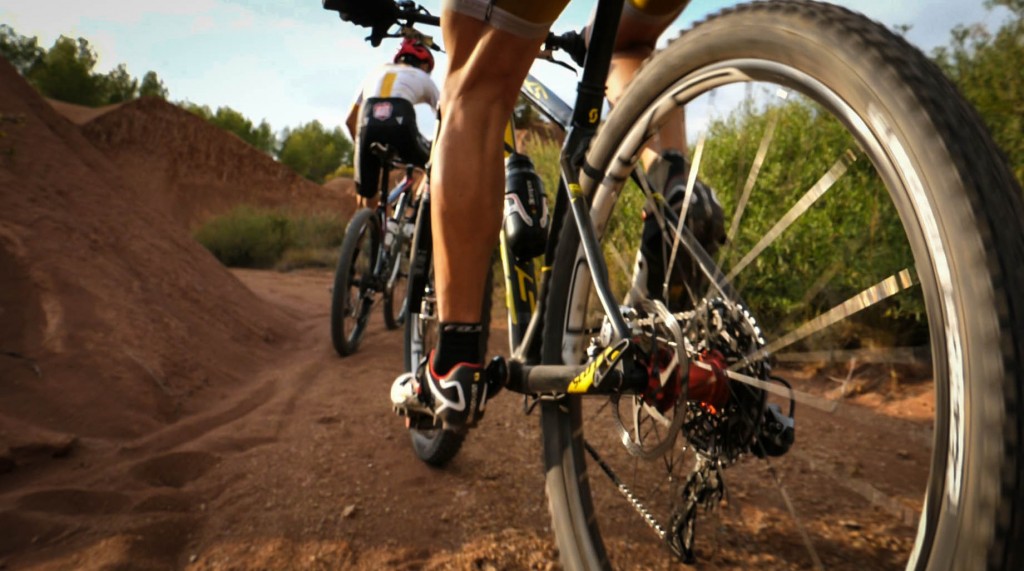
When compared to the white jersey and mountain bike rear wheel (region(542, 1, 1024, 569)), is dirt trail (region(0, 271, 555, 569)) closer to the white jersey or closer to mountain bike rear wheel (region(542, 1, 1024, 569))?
mountain bike rear wheel (region(542, 1, 1024, 569))

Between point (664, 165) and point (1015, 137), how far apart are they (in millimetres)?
2111

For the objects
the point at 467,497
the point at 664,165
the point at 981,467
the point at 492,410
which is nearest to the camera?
the point at 981,467

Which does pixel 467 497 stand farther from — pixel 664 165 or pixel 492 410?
pixel 664 165

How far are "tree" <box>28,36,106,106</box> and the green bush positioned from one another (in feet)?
72.5

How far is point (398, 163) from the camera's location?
4.56 metres

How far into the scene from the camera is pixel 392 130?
419 cm

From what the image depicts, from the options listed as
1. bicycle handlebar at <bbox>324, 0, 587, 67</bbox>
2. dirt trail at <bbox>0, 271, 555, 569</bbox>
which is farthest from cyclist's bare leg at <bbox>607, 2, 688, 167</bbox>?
dirt trail at <bbox>0, 271, 555, 569</bbox>

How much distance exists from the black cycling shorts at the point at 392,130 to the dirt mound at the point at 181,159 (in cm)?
2543

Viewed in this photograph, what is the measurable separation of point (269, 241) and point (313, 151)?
36.5 metres

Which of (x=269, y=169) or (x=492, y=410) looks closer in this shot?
(x=492, y=410)

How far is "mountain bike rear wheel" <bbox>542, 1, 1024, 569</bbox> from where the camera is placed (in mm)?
639

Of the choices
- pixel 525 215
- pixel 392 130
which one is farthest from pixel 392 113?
pixel 525 215

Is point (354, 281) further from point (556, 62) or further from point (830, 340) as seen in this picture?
point (830, 340)

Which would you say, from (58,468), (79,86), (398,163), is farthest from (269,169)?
(58,468)
